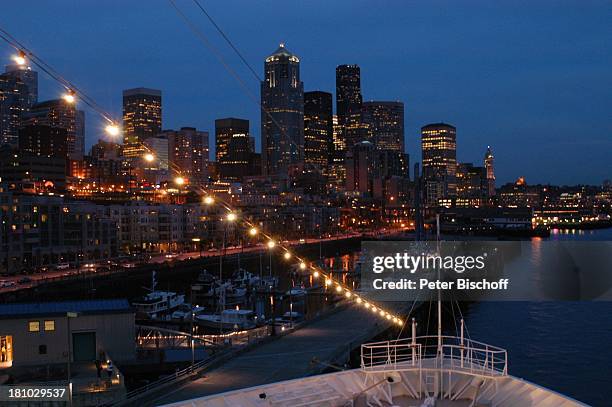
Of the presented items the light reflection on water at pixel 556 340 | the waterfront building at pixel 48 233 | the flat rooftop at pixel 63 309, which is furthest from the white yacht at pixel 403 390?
the waterfront building at pixel 48 233

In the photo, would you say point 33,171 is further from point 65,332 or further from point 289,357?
point 289,357

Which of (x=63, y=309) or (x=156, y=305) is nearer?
(x=63, y=309)

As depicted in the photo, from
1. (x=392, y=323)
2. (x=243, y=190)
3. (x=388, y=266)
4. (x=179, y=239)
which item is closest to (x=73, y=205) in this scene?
(x=179, y=239)

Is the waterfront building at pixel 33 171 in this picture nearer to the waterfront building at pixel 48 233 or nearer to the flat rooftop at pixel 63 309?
the waterfront building at pixel 48 233

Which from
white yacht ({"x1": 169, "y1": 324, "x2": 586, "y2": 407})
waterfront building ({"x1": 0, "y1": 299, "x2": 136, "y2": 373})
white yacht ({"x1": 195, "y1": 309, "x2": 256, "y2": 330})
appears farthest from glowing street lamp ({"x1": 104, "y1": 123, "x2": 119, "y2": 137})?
white yacht ({"x1": 195, "y1": 309, "x2": 256, "y2": 330})

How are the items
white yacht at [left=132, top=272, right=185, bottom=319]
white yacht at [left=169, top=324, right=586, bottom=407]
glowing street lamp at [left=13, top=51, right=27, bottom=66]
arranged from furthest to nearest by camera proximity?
white yacht at [left=132, top=272, right=185, bottom=319], glowing street lamp at [left=13, top=51, right=27, bottom=66], white yacht at [left=169, top=324, right=586, bottom=407]

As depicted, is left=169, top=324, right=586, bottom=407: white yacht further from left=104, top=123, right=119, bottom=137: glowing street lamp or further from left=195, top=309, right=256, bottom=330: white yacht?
left=195, top=309, right=256, bottom=330: white yacht

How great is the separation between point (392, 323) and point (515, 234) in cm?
12682

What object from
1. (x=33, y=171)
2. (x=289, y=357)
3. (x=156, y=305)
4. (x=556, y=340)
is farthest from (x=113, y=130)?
(x=33, y=171)

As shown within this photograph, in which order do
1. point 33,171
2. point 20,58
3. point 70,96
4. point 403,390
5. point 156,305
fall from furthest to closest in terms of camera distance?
point 33,171 → point 156,305 → point 70,96 → point 403,390 → point 20,58

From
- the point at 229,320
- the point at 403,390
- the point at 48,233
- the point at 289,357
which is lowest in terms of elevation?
the point at 229,320

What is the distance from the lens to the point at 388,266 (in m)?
68.0

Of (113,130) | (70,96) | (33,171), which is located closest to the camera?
(70,96)

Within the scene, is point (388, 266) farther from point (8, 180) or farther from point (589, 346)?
point (8, 180)
